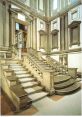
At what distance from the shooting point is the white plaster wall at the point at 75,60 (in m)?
11.0

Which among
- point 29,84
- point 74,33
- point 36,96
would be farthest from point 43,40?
point 36,96

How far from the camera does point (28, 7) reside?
12086mm

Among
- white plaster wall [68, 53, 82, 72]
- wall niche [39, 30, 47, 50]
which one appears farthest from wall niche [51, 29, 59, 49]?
white plaster wall [68, 53, 82, 72]

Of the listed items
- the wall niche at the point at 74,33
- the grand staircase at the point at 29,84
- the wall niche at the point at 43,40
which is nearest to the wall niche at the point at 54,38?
the wall niche at the point at 43,40

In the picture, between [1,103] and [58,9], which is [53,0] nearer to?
[58,9]

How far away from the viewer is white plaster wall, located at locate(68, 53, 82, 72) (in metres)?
11.0

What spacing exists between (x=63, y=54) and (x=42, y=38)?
3.13 meters

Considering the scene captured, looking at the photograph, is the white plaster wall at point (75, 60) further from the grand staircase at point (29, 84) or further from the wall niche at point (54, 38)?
the grand staircase at point (29, 84)

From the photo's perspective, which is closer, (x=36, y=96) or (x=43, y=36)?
(x=36, y=96)

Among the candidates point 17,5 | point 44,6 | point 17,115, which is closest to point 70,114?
point 17,115

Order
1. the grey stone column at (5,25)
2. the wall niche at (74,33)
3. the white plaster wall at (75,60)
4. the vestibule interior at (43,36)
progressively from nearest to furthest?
the vestibule interior at (43,36), the grey stone column at (5,25), the white plaster wall at (75,60), the wall niche at (74,33)

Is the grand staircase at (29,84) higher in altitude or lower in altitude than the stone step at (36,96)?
higher

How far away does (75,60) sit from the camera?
37.2 ft

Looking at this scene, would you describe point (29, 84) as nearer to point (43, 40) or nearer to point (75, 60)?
point (75, 60)
